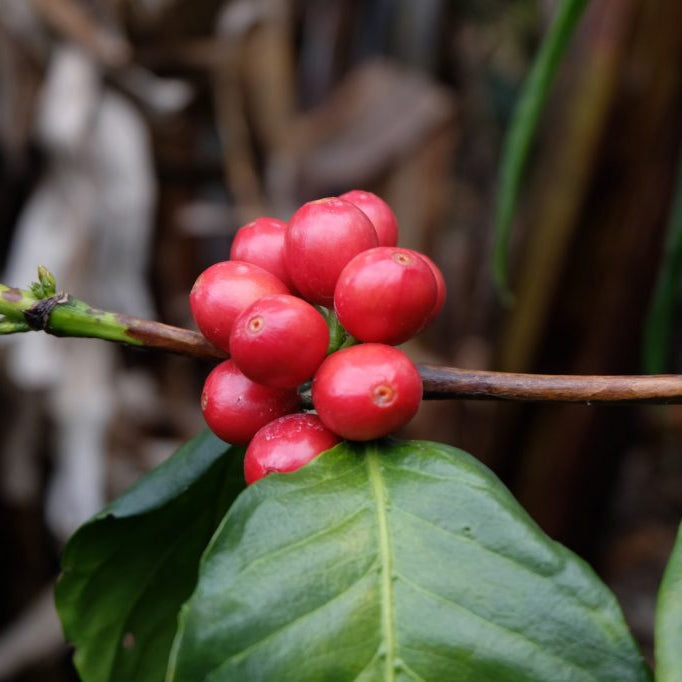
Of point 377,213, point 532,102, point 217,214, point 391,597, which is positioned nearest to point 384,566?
point 391,597

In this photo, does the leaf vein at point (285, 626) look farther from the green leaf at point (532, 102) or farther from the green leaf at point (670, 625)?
the green leaf at point (532, 102)

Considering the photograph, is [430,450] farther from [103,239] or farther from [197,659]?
[103,239]

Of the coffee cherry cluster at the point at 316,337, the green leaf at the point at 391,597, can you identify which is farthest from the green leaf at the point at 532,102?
the green leaf at the point at 391,597

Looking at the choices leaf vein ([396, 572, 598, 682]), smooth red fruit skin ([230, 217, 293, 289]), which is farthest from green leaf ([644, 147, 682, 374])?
leaf vein ([396, 572, 598, 682])

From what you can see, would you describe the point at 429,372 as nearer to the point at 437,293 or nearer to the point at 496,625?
the point at 437,293

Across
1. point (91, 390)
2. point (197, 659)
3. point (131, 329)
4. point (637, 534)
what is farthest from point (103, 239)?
point (637, 534)

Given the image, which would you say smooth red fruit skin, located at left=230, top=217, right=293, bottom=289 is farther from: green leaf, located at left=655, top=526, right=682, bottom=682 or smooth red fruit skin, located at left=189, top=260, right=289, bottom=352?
green leaf, located at left=655, top=526, right=682, bottom=682

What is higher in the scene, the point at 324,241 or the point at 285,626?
the point at 324,241
